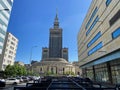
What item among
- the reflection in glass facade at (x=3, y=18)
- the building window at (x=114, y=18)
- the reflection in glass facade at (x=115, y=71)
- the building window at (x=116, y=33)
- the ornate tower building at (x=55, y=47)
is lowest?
the reflection in glass facade at (x=115, y=71)

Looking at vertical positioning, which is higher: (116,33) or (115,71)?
(116,33)

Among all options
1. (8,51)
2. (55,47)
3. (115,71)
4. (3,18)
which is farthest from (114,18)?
(55,47)

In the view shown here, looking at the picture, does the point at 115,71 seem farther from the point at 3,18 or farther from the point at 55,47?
the point at 55,47

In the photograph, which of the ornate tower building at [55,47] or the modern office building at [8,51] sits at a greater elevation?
the ornate tower building at [55,47]

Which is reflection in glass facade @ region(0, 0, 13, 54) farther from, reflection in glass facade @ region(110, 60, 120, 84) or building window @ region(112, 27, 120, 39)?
reflection in glass facade @ region(110, 60, 120, 84)

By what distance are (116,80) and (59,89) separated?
86.9ft

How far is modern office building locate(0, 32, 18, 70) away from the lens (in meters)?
76.3

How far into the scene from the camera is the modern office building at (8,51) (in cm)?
7626

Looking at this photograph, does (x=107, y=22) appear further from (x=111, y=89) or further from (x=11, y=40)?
(x=11, y=40)

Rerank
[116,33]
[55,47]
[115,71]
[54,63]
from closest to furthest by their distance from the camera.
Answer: [116,33] → [115,71] → [54,63] → [55,47]

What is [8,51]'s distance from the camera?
83.1m

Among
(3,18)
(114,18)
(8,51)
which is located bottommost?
(114,18)

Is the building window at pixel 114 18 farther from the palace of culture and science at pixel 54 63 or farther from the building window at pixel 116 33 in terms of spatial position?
the palace of culture and science at pixel 54 63

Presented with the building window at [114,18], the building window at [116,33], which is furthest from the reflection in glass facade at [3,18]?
the building window at [116,33]
